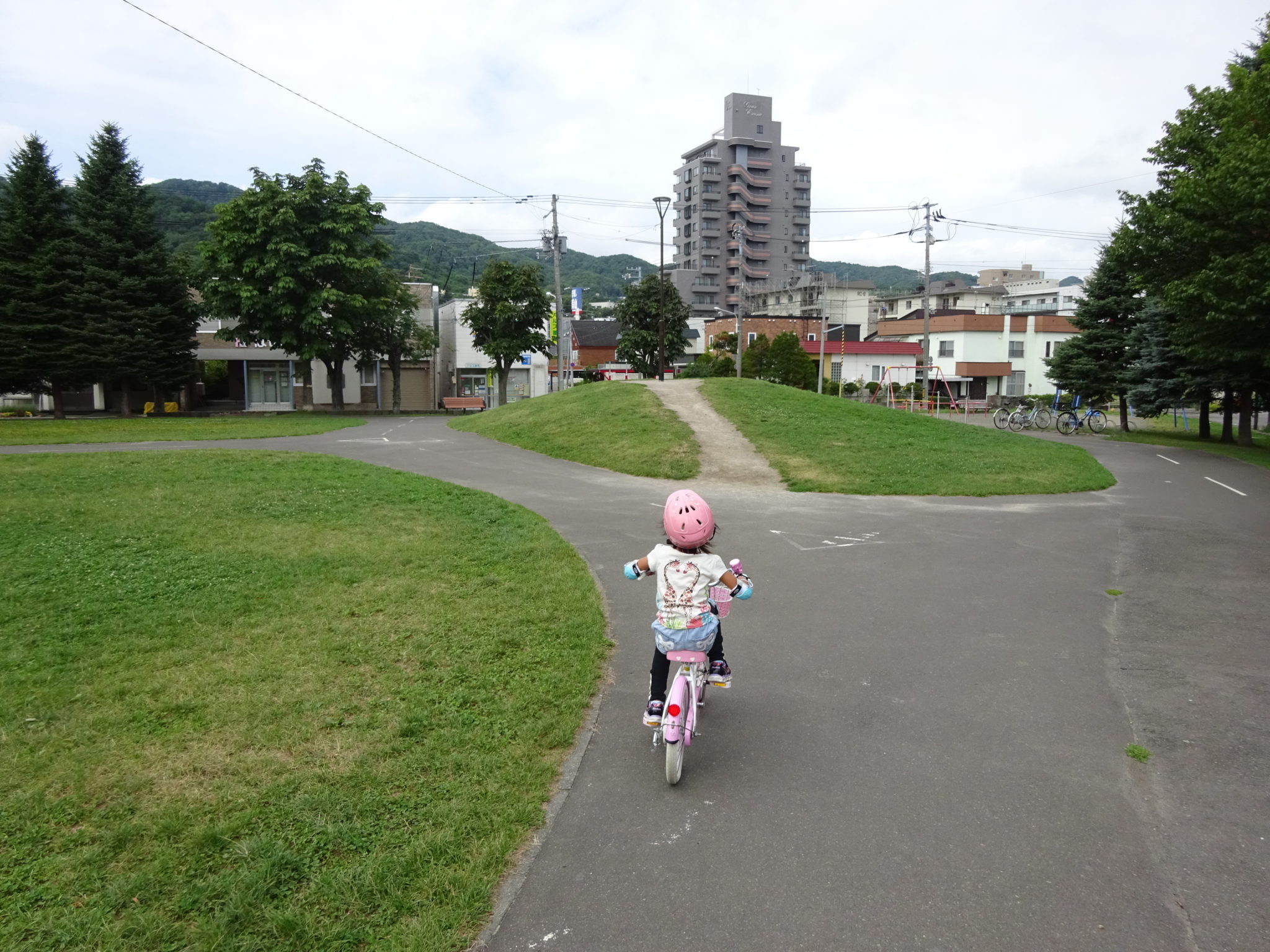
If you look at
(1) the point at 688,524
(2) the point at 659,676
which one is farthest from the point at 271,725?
(1) the point at 688,524

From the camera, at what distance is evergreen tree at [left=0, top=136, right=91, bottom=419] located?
103 ft

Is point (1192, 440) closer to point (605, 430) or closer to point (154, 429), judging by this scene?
point (605, 430)

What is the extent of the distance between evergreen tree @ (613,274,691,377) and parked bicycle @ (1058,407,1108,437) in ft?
98.0

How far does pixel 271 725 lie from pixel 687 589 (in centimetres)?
255

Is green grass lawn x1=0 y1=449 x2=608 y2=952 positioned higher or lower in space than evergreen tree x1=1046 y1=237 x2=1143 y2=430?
lower

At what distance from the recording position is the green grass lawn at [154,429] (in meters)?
21.4

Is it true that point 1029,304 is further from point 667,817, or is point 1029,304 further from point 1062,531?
point 667,817

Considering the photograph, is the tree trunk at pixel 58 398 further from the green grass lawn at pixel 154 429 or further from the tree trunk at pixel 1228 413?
the tree trunk at pixel 1228 413

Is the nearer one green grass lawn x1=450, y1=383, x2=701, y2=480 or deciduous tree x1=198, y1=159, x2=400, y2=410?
green grass lawn x1=450, y1=383, x2=701, y2=480

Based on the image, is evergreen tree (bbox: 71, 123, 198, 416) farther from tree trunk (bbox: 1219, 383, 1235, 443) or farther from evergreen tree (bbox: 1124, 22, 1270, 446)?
tree trunk (bbox: 1219, 383, 1235, 443)

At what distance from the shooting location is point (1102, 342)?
1330 inches

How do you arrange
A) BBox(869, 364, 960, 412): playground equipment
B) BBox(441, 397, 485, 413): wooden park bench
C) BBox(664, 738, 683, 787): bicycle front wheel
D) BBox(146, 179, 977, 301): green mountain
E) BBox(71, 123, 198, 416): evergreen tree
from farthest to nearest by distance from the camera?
BBox(146, 179, 977, 301): green mountain, BBox(441, 397, 485, 413): wooden park bench, BBox(869, 364, 960, 412): playground equipment, BBox(71, 123, 198, 416): evergreen tree, BBox(664, 738, 683, 787): bicycle front wheel

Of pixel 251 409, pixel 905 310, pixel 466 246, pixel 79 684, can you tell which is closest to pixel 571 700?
pixel 79 684

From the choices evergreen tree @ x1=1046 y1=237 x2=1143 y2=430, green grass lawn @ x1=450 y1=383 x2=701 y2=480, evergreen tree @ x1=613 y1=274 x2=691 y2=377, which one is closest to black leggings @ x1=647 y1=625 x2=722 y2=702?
green grass lawn @ x1=450 y1=383 x2=701 y2=480
